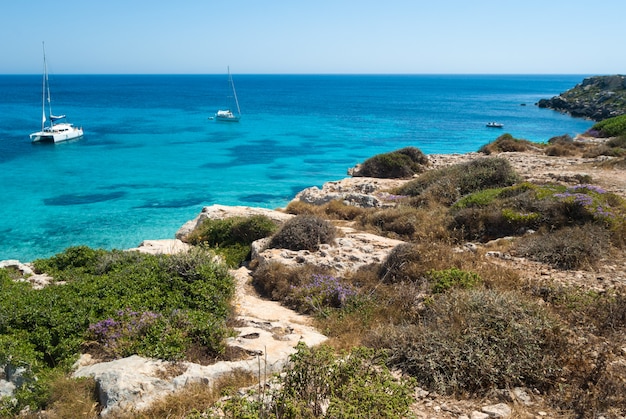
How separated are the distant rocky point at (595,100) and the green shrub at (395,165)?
181 ft

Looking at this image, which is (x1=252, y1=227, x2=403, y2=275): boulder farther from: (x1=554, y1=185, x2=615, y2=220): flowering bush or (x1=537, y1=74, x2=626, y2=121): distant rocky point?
(x1=537, y1=74, x2=626, y2=121): distant rocky point

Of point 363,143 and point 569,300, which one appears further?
point 363,143

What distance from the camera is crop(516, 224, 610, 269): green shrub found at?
8750 mm

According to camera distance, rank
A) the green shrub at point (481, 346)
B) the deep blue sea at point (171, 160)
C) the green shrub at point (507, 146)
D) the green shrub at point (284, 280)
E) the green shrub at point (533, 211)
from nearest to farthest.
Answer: the green shrub at point (481, 346) < the green shrub at point (284, 280) < the green shrub at point (533, 211) < the deep blue sea at point (171, 160) < the green shrub at point (507, 146)

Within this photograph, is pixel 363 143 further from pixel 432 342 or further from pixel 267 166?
pixel 432 342

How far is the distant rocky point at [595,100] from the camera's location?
70500 mm

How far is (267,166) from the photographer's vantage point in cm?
3850

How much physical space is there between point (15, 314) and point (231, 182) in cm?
2710

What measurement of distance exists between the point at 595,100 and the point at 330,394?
92.4 meters

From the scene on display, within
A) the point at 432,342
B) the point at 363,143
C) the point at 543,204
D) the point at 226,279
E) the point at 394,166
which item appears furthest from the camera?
the point at 363,143

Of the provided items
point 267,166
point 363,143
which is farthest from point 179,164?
point 363,143

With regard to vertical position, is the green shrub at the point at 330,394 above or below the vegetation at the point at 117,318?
above

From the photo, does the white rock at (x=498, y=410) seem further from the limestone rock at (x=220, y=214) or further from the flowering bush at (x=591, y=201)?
the limestone rock at (x=220, y=214)

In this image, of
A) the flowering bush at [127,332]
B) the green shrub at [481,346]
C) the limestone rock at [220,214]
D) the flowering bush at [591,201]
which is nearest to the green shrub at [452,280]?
the green shrub at [481,346]
